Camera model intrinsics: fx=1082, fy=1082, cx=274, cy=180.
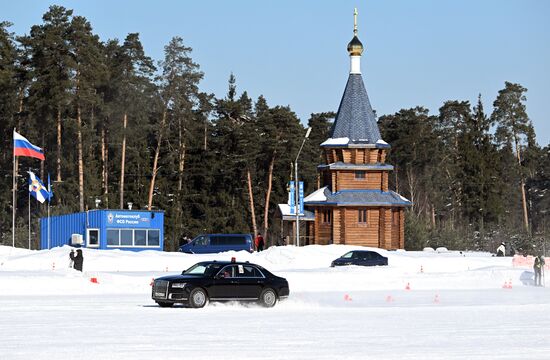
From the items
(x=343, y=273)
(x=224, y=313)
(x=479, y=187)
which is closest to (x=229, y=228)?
(x=479, y=187)

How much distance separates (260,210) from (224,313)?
79.5 m

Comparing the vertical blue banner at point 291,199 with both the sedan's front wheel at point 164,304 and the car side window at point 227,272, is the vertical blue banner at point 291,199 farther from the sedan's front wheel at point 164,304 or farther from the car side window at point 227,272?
the sedan's front wheel at point 164,304

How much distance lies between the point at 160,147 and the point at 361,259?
5007 cm

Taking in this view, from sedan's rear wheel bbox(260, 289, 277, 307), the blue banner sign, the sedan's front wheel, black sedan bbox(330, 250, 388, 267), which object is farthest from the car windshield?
the blue banner sign

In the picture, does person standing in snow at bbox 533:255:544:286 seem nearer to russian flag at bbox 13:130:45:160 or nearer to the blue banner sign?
the blue banner sign

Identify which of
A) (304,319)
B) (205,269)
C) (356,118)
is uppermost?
(356,118)

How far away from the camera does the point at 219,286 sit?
30109 mm

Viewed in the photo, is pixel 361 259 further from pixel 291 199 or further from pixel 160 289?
pixel 160 289

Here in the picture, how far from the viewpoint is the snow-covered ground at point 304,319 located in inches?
721

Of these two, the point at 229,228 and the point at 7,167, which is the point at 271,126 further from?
the point at 7,167

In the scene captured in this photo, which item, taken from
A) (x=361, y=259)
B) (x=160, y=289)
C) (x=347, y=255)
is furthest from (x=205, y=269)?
(x=347, y=255)

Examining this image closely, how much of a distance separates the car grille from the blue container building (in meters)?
36.5

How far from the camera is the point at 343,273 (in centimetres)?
4747

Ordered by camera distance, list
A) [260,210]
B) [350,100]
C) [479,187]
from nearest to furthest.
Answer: [350,100], [260,210], [479,187]
